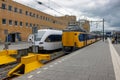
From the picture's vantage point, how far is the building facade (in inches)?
2124

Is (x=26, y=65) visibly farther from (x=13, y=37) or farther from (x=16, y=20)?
(x=16, y=20)

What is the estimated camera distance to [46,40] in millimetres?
26344

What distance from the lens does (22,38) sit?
64188 millimetres

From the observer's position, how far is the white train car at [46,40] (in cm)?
2588

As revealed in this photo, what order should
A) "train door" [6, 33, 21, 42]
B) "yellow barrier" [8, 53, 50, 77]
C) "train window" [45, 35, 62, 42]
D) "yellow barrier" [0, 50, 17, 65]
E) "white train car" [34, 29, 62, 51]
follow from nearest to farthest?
1. "yellow barrier" [8, 53, 50, 77]
2. "yellow barrier" [0, 50, 17, 65]
3. "white train car" [34, 29, 62, 51]
4. "train window" [45, 35, 62, 42]
5. "train door" [6, 33, 21, 42]

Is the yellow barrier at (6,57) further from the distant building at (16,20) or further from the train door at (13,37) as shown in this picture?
the train door at (13,37)

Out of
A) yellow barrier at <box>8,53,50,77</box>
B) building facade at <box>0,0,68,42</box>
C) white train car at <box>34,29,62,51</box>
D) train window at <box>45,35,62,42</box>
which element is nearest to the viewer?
yellow barrier at <box>8,53,50,77</box>

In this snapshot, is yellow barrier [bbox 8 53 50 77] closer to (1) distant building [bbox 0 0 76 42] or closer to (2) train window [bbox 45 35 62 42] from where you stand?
(2) train window [bbox 45 35 62 42]

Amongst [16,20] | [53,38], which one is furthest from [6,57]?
[16,20]

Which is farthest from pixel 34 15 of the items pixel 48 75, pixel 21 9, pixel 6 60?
pixel 48 75

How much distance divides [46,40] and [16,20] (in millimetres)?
35986

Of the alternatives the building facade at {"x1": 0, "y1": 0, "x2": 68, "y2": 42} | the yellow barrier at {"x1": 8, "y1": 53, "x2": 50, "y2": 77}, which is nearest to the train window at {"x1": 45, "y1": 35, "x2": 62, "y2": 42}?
the yellow barrier at {"x1": 8, "y1": 53, "x2": 50, "y2": 77}

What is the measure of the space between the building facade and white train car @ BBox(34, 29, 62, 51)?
19275 mm

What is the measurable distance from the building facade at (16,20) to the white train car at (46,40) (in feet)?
63.2
